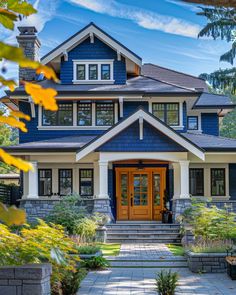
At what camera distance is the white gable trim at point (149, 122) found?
61.7 feet

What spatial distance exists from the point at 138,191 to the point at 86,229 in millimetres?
6533

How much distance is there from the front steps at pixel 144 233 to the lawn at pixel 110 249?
1043 mm

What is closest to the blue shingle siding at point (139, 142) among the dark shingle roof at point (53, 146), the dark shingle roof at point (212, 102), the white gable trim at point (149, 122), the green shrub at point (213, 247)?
the white gable trim at point (149, 122)

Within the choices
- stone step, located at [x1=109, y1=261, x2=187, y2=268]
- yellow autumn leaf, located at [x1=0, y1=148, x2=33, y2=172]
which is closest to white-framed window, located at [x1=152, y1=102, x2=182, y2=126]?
stone step, located at [x1=109, y1=261, x2=187, y2=268]

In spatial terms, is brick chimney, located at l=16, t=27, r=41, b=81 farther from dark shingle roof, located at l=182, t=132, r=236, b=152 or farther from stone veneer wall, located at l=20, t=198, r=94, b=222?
dark shingle roof, located at l=182, t=132, r=236, b=152

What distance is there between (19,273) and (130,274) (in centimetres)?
568

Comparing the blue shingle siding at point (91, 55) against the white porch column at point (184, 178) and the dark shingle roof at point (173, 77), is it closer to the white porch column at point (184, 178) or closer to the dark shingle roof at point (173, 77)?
the dark shingle roof at point (173, 77)

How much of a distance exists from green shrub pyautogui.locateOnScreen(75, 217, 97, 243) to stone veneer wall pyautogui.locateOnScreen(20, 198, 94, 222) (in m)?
2.70

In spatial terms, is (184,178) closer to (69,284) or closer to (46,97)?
(69,284)

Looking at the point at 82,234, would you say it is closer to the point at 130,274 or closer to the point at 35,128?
the point at 130,274

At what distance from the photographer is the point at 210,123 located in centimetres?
2467

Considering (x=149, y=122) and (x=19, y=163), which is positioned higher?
(x=149, y=122)

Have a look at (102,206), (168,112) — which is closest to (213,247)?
(102,206)

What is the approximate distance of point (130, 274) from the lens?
36.7 feet
